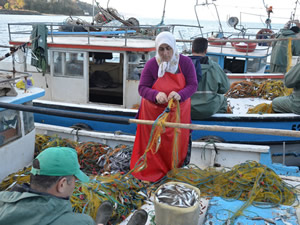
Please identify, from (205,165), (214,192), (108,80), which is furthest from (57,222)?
(108,80)

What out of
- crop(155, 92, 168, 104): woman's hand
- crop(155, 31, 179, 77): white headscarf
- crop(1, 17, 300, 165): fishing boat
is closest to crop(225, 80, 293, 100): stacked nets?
crop(1, 17, 300, 165): fishing boat

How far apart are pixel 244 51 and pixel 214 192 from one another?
31.9 ft

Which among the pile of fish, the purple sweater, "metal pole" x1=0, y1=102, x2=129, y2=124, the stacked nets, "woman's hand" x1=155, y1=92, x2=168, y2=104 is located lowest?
the pile of fish

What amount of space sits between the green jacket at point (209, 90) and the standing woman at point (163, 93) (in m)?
1.68

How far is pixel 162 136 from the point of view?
3625 mm

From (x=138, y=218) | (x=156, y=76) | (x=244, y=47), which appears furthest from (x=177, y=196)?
(x=244, y=47)

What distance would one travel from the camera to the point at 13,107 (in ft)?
10.6

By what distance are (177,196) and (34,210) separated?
1.54 meters

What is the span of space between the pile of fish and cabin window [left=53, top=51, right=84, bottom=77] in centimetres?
449

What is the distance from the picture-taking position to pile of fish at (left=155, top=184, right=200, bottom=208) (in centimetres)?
278

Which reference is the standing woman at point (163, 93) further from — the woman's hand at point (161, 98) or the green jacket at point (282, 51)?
the green jacket at point (282, 51)

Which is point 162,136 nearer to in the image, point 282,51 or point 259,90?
point 259,90

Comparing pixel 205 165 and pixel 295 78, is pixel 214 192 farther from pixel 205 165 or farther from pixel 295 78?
pixel 295 78

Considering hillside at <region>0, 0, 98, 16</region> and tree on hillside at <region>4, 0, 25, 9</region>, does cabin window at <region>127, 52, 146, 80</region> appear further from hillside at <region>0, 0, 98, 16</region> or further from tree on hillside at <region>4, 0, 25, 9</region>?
tree on hillside at <region>4, 0, 25, 9</region>
